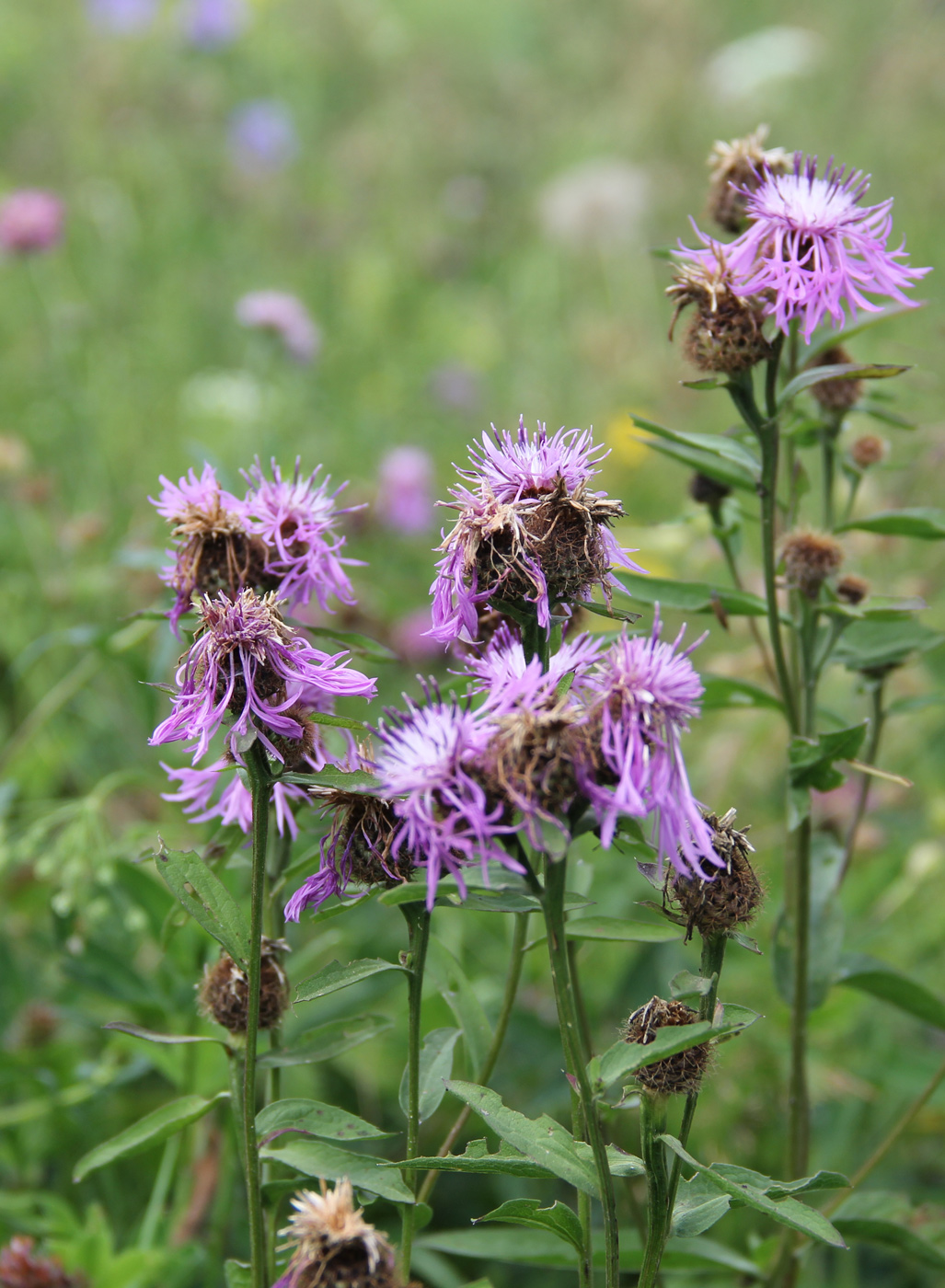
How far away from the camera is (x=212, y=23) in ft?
22.4

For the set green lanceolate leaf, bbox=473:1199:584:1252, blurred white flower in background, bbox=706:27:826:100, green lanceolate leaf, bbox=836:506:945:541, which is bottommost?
green lanceolate leaf, bbox=473:1199:584:1252

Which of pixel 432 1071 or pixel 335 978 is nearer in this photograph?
pixel 335 978

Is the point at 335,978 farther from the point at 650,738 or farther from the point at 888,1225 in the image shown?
the point at 888,1225

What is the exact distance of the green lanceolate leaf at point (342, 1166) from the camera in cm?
109

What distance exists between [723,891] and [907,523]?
27.9 inches

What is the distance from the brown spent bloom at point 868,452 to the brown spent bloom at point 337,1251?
1423 mm

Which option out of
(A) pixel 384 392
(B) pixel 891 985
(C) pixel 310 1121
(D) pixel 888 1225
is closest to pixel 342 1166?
(C) pixel 310 1121

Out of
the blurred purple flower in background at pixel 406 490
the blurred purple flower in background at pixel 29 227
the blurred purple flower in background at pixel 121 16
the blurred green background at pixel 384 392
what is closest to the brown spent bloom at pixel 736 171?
the blurred green background at pixel 384 392

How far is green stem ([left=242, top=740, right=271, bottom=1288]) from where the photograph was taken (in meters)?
1.09

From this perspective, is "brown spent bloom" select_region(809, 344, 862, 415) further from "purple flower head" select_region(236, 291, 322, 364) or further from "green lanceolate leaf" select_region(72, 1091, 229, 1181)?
"purple flower head" select_region(236, 291, 322, 364)

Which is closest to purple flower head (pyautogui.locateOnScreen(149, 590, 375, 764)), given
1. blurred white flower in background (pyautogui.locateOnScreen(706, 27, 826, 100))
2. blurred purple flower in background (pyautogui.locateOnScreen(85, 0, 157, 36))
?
blurred white flower in background (pyautogui.locateOnScreen(706, 27, 826, 100))

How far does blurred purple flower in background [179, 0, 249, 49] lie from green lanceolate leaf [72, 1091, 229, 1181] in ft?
23.4

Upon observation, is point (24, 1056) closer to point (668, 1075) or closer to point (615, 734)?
point (668, 1075)

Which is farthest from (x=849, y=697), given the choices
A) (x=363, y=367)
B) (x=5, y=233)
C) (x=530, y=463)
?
(x=363, y=367)
